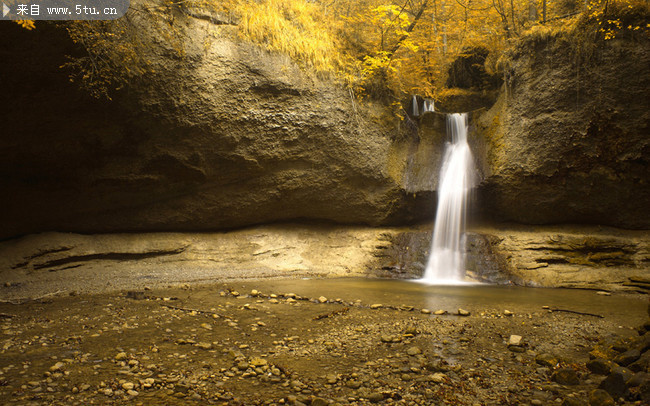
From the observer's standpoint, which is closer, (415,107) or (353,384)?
(353,384)

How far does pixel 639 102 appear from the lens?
28.5 ft

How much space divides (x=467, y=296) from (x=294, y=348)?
13.9 feet

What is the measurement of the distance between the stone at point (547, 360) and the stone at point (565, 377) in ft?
0.93

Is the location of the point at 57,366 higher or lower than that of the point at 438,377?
higher

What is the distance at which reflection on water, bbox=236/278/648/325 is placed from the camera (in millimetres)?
5863

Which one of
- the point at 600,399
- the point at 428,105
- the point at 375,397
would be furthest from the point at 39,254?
the point at 428,105

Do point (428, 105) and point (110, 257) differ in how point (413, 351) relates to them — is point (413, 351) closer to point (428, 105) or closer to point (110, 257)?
point (110, 257)

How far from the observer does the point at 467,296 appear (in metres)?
6.82

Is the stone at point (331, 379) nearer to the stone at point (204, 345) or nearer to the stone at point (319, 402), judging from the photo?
the stone at point (319, 402)

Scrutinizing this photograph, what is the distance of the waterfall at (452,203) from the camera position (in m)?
9.91

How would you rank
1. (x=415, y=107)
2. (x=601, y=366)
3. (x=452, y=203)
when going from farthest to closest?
(x=415, y=107), (x=452, y=203), (x=601, y=366)

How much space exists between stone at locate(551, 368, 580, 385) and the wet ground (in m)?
0.05

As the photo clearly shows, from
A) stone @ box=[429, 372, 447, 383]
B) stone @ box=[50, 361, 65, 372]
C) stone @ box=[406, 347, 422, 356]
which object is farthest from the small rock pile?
stone @ box=[50, 361, 65, 372]

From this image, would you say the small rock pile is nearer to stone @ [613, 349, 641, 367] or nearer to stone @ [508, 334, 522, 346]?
stone @ [613, 349, 641, 367]
